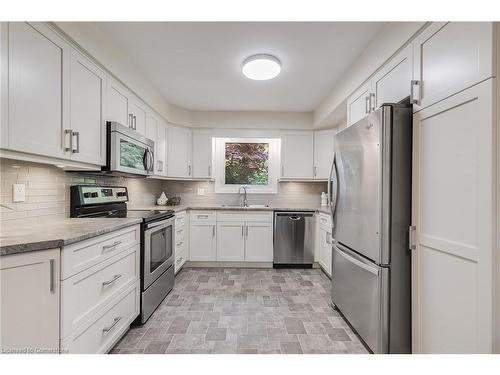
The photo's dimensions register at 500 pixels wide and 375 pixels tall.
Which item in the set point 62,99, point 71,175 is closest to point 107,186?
point 71,175

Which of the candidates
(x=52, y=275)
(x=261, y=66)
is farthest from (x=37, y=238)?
(x=261, y=66)

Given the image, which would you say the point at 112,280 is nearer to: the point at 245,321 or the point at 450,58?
the point at 245,321

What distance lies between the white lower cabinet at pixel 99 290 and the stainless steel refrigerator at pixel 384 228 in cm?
174

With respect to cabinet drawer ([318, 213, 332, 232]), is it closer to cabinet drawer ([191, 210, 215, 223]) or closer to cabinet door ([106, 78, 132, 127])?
cabinet drawer ([191, 210, 215, 223])

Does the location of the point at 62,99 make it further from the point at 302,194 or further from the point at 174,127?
the point at 302,194

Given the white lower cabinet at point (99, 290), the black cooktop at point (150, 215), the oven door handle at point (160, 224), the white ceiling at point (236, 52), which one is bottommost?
the white lower cabinet at point (99, 290)

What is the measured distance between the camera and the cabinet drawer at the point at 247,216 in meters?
3.62

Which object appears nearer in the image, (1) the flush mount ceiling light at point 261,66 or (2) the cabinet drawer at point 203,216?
(1) the flush mount ceiling light at point 261,66

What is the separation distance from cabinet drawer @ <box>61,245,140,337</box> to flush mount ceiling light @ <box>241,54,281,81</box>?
1.94 m

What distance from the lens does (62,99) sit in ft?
5.22

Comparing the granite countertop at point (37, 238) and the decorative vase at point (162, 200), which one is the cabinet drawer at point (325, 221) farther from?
the granite countertop at point (37, 238)

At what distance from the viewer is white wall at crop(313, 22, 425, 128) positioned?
1643 millimetres

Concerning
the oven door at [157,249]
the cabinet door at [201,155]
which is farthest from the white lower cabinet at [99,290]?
the cabinet door at [201,155]

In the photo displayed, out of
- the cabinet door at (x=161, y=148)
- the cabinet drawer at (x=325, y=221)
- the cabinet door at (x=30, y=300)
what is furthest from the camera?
the cabinet door at (x=161, y=148)
